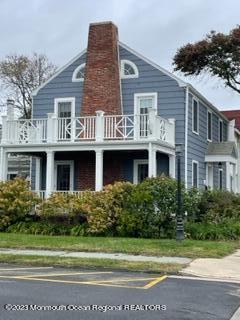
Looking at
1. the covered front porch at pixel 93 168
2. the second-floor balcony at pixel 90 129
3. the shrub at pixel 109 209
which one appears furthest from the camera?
the covered front porch at pixel 93 168

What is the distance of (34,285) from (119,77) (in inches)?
629

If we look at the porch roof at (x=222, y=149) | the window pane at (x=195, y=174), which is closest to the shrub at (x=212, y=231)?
the window pane at (x=195, y=174)

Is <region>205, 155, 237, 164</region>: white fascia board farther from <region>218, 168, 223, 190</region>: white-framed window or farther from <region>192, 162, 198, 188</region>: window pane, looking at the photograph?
<region>218, 168, 223, 190</region>: white-framed window

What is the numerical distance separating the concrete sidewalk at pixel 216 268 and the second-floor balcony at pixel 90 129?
26.6 feet

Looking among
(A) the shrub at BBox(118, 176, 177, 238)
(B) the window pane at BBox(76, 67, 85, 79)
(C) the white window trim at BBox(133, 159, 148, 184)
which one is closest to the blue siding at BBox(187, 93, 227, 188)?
(C) the white window trim at BBox(133, 159, 148, 184)

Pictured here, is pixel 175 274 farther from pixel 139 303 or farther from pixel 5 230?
pixel 5 230

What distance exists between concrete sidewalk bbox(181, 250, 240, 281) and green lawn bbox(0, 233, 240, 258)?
2.20ft

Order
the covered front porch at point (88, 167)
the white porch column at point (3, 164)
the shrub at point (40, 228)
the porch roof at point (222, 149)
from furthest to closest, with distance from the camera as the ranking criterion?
the porch roof at point (222, 149), the white porch column at point (3, 164), the covered front porch at point (88, 167), the shrub at point (40, 228)

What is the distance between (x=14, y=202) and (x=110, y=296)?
12399 mm

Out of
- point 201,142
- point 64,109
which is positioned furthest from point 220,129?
point 64,109

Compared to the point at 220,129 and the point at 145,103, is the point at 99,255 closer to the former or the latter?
the point at 145,103

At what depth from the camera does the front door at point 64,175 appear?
2491 cm

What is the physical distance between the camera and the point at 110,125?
21.7m

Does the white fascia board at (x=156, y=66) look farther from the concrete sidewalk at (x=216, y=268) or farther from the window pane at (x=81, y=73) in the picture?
the concrete sidewalk at (x=216, y=268)
